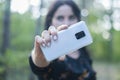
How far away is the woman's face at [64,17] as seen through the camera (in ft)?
6.21

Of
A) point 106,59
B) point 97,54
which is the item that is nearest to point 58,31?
point 106,59

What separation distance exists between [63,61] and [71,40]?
34 cm

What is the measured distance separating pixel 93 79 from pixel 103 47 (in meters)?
19.7

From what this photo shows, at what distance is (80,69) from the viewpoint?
1892mm

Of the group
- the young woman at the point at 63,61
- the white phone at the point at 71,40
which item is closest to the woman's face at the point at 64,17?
the young woman at the point at 63,61

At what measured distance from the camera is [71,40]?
1.50m

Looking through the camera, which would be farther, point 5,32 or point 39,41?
point 5,32

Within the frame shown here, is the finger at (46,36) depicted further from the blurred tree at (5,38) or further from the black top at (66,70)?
the blurred tree at (5,38)

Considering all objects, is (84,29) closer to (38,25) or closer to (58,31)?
(58,31)

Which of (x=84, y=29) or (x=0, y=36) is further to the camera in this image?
(x=0, y=36)

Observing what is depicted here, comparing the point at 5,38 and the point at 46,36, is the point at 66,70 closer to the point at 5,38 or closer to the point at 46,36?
the point at 46,36

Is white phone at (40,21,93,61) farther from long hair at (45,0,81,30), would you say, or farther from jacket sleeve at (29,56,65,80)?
long hair at (45,0,81,30)

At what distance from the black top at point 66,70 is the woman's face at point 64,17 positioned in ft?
0.60

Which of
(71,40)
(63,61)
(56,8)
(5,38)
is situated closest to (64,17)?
(56,8)
